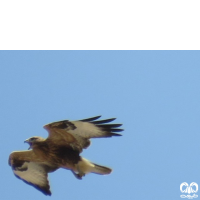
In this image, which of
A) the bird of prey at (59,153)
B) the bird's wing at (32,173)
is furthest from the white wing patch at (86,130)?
the bird's wing at (32,173)

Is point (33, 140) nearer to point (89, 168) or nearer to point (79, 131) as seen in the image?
point (79, 131)

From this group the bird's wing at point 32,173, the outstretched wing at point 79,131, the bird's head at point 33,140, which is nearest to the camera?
the outstretched wing at point 79,131

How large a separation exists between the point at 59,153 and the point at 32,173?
74 cm

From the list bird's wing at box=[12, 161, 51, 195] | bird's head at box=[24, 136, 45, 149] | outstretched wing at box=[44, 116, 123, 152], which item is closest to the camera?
outstretched wing at box=[44, 116, 123, 152]

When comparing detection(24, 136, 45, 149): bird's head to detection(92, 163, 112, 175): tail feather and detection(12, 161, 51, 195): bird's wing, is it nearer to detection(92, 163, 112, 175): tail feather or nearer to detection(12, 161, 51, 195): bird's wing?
detection(12, 161, 51, 195): bird's wing

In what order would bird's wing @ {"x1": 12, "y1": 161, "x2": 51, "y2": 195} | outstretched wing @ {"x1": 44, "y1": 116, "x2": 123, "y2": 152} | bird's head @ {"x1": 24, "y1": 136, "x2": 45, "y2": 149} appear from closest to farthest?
1. outstretched wing @ {"x1": 44, "y1": 116, "x2": 123, "y2": 152}
2. bird's head @ {"x1": 24, "y1": 136, "x2": 45, "y2": 149}
3. bird's wing @ {"x1": 12, "y1": 161, "x2": 51, "y2": 195}

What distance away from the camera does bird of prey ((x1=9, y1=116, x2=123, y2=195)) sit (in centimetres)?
920

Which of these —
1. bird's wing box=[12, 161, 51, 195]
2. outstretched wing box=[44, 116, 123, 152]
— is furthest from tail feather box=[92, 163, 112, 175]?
bird's wing box=[12, 161, 51, 195]

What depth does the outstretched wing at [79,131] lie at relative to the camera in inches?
360

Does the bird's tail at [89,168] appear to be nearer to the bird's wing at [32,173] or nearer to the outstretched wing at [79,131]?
the outstretched wing at [79,131]

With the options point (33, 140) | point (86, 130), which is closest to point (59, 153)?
point (33, 140)
